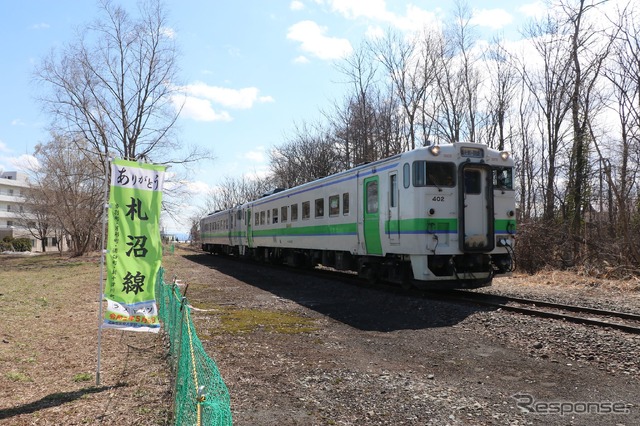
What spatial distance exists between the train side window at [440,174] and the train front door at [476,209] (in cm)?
21

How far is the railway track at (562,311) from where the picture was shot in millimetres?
7309

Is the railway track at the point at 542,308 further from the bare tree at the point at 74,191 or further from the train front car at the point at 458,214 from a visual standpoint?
the bare tree at the point at 74,191

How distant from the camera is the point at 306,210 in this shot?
16031mm

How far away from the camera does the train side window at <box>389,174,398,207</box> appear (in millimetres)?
10469

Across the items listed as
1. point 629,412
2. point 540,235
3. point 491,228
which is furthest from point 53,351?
point 540,235

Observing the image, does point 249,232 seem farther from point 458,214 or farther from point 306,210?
point 458,214

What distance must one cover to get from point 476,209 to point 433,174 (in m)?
1.27

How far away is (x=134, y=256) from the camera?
5.07 metres

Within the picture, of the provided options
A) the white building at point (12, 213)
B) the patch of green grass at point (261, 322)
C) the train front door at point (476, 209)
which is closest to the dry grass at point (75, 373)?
the patch of green grass at point (261, 322)

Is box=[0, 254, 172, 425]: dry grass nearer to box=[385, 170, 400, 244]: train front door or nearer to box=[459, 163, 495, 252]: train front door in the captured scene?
box=[385, 170, 400, 244]: train front door

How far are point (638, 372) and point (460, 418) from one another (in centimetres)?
256

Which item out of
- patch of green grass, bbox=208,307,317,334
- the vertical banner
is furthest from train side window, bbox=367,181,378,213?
the vertical banner

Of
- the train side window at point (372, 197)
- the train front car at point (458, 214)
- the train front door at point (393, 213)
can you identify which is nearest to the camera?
the train front car at point (458, 214)

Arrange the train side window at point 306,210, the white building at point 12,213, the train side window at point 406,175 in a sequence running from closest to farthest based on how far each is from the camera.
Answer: the train side window at point 406,175, the train side window at point 306,210, the white building at point 12,213
